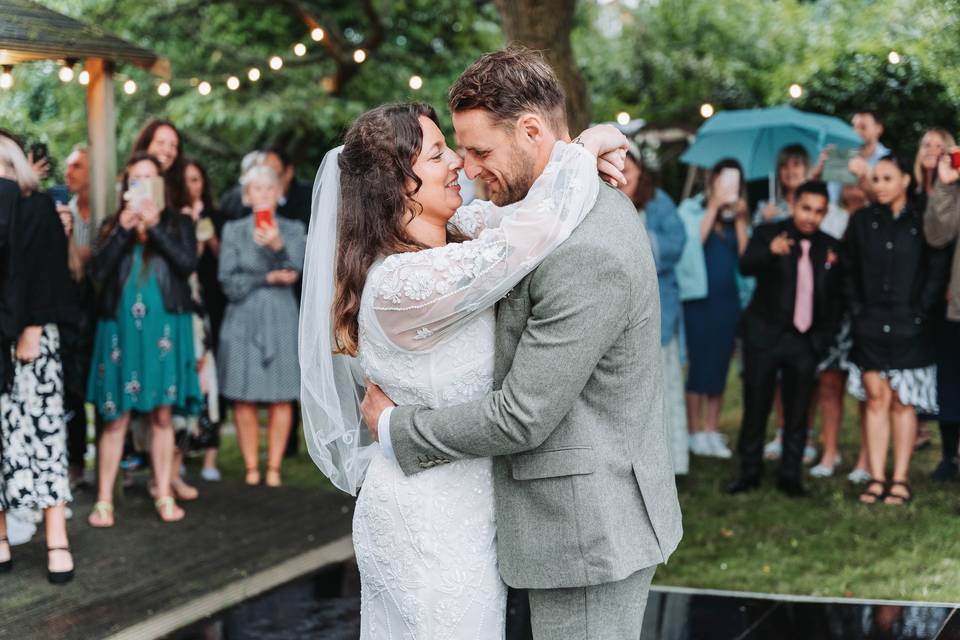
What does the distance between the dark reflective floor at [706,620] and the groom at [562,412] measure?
→ 2053 mm

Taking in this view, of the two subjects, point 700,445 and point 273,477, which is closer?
point 273,477

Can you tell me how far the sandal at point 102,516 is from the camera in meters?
6.09

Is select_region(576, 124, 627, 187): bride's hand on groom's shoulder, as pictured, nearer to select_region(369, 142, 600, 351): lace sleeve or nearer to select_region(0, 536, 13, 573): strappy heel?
select_region(369, 142, 600, 351): lace sleeve

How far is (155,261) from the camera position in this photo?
620 cm

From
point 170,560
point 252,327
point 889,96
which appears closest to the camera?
point 170,560

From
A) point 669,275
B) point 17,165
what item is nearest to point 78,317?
A: point 17,165

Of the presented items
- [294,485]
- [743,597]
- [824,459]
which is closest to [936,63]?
[824,459]

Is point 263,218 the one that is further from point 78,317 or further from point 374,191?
point 374,191

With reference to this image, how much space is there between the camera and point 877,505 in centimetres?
638

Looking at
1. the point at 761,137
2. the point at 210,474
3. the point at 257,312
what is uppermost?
the point at 761,137

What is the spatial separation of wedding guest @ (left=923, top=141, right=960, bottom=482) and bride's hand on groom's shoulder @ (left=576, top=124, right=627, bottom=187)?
143 inches

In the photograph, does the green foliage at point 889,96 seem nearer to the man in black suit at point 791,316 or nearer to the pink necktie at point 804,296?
the man in black suit at point 791,316

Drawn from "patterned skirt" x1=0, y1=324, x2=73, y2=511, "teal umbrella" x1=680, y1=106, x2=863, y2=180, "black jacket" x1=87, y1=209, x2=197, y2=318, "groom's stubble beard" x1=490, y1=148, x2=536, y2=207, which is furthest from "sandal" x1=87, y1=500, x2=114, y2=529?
"teal umbrella" x1=680, y1=106, x2=863, y2=180

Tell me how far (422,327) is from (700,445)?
5.68 m
